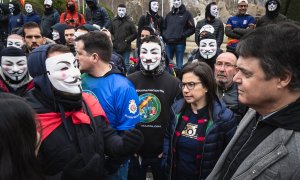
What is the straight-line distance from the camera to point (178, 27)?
7.99m

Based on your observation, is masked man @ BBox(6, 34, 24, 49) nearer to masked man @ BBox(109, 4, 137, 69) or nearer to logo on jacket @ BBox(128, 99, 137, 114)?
logo on jacket @ BBox(128, 99, 137, 114)

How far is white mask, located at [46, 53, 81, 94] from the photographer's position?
2.15m

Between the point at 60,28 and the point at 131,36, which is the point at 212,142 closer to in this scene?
the point at 60,28

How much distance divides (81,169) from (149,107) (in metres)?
1.72

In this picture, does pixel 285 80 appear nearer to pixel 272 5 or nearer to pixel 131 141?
pixel 131 141

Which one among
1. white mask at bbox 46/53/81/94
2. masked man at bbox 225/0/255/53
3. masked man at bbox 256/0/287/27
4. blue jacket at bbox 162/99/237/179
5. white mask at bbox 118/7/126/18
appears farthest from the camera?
white mask at bbox 118/7/126/18

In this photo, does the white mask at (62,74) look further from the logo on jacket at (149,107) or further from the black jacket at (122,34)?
the black jacket at (122,34)

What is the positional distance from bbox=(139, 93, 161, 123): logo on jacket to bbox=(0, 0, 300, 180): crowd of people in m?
0.01

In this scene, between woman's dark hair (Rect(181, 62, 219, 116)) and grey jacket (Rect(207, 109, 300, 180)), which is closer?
grey jacket (Rect(207, 109, 300, 180))

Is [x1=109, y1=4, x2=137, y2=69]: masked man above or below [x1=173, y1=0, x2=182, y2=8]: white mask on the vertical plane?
below

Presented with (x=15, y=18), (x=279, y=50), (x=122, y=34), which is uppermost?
(x=279, y=50)

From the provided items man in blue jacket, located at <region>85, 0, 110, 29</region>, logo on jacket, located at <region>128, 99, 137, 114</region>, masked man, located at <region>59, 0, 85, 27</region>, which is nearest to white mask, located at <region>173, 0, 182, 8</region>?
man in blue jacket, located at <region>85, 0, 110, 29</region>

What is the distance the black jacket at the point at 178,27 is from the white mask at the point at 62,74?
19.5 ft

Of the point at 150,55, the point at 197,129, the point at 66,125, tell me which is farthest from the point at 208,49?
the point at 66,125
